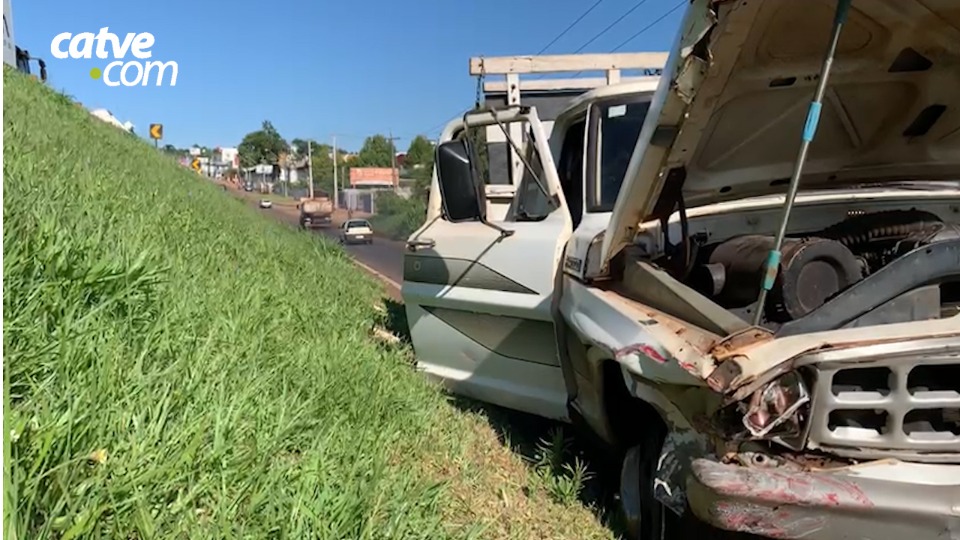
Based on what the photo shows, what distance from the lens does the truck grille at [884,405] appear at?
212 cm

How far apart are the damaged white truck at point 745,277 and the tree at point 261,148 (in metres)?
117

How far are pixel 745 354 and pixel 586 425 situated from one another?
5.69ft

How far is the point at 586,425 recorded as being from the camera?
381cm

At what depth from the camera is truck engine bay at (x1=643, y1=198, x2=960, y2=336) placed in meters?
2.46

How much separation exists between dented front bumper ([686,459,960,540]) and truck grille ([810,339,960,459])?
0.07m

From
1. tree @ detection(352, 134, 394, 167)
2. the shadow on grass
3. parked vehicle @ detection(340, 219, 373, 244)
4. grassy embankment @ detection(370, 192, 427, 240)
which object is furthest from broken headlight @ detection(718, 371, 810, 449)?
tree @ detection(352, 134, 394, 167)

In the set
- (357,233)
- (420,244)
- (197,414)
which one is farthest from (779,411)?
(357,233)

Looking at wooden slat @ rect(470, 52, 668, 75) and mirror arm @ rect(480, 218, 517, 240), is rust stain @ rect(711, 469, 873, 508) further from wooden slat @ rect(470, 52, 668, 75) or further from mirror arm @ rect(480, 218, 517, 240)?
wooden slat @ rect(470, 52, 668, 75)

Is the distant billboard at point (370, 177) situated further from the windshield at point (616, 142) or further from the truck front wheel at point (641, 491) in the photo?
the truck front wheel at point (641, 491)

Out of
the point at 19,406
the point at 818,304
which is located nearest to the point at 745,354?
the point at 818,304

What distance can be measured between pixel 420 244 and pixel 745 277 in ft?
8.07

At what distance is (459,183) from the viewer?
420cm

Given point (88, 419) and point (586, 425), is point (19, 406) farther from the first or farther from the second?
point (586, 425)

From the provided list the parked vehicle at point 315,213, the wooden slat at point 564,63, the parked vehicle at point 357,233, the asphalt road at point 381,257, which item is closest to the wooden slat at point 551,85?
the wooden slat at point 564,63
